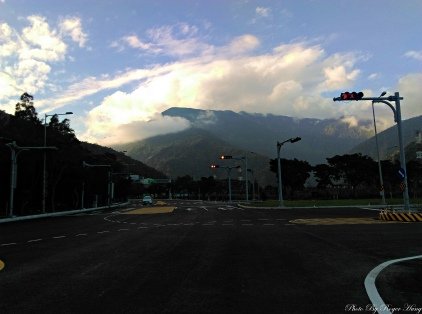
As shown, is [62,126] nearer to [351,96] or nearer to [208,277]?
[351,96]

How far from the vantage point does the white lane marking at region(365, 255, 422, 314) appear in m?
6.84

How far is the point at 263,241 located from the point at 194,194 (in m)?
163

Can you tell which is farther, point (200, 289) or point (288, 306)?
point (200, 289)

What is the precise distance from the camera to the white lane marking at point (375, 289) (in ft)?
22.4

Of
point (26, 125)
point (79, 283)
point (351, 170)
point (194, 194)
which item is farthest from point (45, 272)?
point (194, 194)

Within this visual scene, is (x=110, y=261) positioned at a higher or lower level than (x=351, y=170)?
lower

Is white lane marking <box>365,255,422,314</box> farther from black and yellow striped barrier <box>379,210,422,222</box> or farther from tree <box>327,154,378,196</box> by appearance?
tree <box>327,154,378,196</box>

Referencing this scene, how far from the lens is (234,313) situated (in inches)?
265

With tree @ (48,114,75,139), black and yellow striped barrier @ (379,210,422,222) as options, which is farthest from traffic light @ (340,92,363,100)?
tree @ (48,114,75,139)

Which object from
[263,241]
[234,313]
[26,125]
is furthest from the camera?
[26,125]

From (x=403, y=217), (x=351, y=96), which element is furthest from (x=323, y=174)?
(x=351, y=96)

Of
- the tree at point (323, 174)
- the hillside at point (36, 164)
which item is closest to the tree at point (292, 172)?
the tree at point (323, 174)

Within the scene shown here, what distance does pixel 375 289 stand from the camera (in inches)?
324

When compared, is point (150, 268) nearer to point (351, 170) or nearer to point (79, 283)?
point (79, 283)
